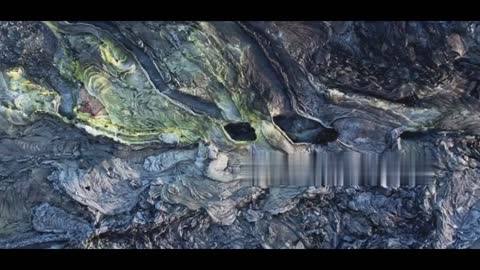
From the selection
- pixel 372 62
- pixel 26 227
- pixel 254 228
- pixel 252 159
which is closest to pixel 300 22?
pixel 372 62

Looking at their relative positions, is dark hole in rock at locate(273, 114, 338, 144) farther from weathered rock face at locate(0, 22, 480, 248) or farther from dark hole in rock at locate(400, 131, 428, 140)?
dark hole in rock at locate(400, 131, 428, 140)

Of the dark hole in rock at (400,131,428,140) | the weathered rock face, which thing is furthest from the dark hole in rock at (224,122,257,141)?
the dark hole in rock at (400,131,428,140)

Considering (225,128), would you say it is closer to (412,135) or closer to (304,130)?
(304,130)

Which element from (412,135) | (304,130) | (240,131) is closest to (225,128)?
(240,131)

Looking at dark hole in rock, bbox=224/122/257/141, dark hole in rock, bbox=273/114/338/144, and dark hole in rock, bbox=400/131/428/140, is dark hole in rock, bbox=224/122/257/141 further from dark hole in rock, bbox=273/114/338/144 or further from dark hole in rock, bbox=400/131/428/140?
dark hole in rock, bbox=400/131/428/140

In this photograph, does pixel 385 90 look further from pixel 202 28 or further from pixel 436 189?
pixel 202 28
